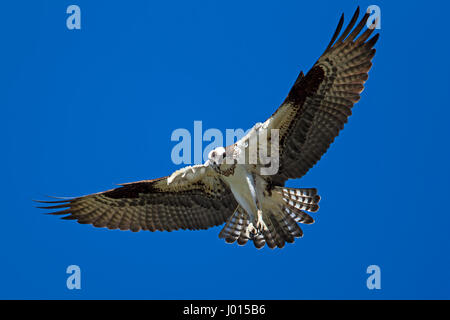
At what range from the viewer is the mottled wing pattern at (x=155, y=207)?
501 inches

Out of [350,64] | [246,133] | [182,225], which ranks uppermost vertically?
[350,64]

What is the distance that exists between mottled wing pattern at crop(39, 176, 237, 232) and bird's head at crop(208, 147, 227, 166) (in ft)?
3.13

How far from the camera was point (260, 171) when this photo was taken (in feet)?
40.0

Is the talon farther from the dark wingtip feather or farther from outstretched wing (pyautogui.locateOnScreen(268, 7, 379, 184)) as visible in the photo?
the dark wingtip feather

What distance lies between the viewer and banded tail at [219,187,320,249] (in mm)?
12234

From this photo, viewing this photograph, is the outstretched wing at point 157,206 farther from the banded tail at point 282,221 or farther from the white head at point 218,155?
the white head at point 218,155

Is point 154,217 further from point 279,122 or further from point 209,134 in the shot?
point 279,122

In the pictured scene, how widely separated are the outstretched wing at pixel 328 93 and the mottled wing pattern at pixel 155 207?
5.48 feet

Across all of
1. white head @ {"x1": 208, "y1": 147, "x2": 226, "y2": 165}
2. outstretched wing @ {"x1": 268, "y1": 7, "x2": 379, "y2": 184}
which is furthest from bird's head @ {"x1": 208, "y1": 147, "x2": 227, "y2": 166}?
outstretched wing @ {"x1": 268, "y1": 7, "x2": 379, "y2": 184}

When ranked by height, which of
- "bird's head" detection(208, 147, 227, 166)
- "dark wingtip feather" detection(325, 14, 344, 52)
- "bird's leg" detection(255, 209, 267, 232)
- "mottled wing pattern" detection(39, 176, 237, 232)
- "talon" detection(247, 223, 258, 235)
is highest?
"dark wingtip feather" detection(325, 14, 344, 52)

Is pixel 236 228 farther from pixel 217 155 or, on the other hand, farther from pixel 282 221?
pixel 217 155

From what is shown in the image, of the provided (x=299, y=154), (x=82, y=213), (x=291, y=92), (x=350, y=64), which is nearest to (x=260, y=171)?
(x=299, y=154)

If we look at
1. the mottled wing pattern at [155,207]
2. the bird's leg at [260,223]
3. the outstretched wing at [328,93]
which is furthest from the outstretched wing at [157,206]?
the outstretched wing at [328,93]

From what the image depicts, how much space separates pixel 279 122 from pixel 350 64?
4.60 feet
